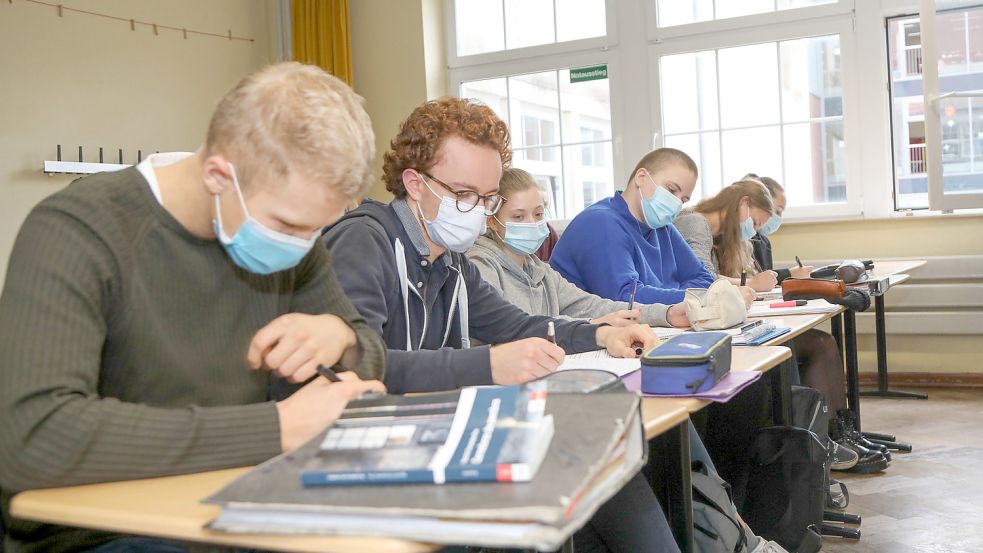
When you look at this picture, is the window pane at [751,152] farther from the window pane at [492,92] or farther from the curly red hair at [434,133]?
the curly red hair at [434,133]

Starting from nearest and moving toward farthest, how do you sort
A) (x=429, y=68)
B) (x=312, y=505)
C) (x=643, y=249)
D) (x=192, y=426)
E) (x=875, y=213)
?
(x=312, y=505)
(x=192, y=426)
(x=643, y=249)
(x=875, y=213)
(x=429, y=68)

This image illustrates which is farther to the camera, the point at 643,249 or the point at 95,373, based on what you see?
the point at 643,249

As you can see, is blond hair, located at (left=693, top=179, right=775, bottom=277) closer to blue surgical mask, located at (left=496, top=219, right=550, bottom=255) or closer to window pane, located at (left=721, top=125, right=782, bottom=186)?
window pane, located at (left=721, top=125, right=782, bottom=186)

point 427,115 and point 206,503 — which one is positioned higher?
point 427,115

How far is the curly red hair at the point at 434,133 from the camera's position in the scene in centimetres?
192

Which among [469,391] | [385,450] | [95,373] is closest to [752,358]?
[469,391]

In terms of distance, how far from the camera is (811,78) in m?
5.10

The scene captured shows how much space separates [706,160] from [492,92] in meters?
1.44

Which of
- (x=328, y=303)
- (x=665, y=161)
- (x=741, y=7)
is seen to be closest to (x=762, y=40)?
(x=741, y=7)

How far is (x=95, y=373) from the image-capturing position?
1.05 m

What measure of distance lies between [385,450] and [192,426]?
253mm

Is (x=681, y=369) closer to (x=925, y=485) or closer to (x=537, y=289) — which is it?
(x=537, y=289)

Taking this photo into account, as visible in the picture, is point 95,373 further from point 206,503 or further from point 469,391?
point 469,391

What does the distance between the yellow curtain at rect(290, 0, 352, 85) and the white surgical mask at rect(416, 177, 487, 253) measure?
161 inches
